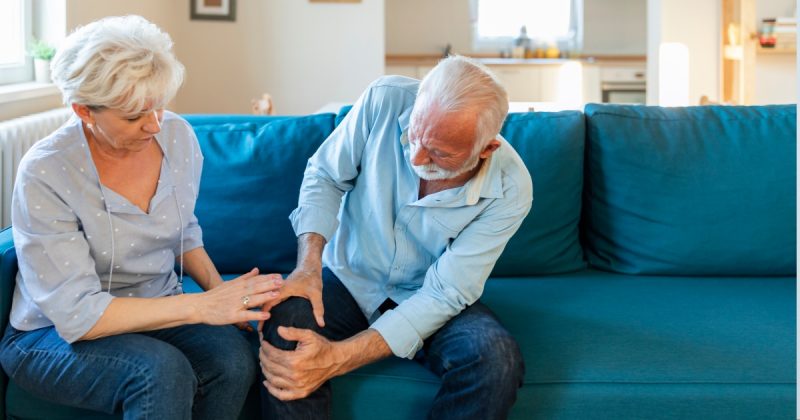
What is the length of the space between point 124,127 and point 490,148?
74 centimetres

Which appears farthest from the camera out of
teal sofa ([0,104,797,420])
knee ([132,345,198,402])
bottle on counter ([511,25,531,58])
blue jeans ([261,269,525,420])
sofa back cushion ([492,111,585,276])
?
bottle on counter ([511,25,531,58])

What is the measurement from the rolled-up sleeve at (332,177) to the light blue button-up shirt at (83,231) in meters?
0.25

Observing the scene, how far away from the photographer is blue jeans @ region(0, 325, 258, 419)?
1769 mm

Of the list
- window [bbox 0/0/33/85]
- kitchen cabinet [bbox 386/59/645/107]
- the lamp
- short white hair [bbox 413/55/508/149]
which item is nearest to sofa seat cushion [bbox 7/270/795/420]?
short white hair [bbox 413/55/508/149]

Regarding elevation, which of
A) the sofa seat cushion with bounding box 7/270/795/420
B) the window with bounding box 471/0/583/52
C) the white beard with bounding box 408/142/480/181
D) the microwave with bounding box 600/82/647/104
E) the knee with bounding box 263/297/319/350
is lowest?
the sofa seat cushion with bounding box 7/270/795/420

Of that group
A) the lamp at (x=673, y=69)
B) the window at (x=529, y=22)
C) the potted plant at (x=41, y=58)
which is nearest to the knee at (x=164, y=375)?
the potted plant at (x=41, y=58)

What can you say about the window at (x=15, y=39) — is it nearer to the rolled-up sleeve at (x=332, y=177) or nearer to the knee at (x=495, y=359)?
the rolled-up sleeve at (x=332, y=177)

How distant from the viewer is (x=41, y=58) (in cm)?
368

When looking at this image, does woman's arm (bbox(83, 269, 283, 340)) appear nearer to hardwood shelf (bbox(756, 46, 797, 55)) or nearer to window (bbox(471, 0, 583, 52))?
hardwood shelf (bbox(756, 46, 797, 55))

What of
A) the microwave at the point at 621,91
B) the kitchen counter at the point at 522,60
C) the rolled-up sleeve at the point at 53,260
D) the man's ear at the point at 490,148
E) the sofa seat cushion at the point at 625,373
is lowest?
the sofa seat cushion at the point at 625,373

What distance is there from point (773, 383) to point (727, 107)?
98 centimetres

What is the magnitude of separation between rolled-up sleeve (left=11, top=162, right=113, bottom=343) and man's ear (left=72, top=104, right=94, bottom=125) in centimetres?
12

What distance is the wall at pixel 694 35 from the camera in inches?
240

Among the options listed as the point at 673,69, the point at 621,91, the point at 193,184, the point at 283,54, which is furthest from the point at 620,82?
the point at 193,184
